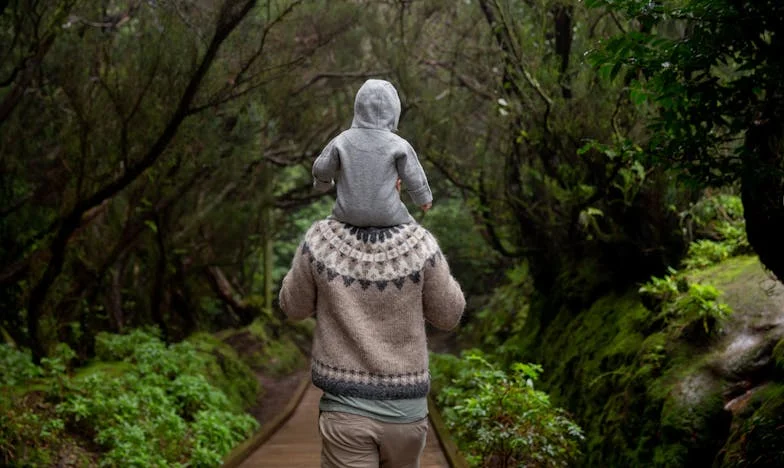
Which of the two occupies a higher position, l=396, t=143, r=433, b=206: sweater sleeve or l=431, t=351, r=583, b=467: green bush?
l=396, t=143, r=433, b=206: sweater sleeve

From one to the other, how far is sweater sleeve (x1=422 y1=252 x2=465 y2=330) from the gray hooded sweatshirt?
8.6 inches

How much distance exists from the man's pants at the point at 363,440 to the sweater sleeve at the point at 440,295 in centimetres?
41

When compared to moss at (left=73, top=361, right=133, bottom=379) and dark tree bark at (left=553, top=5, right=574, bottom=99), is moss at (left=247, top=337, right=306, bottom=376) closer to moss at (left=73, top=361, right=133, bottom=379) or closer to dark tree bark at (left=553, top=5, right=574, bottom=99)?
moss at (left=73, top=361, right=133, bottom=379)

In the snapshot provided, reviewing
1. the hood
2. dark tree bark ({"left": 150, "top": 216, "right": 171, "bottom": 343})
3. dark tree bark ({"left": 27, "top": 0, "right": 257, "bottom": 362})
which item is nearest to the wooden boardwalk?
dark tree bark ({"left": 27, "top": 0, "right": 257, "bottom": 362})

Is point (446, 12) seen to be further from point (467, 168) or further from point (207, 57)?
point (207, 57)

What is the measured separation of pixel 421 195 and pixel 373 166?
23cm

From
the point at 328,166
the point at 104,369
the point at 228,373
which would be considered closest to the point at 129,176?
the point at 104,369

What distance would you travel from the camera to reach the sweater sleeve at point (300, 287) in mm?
3291

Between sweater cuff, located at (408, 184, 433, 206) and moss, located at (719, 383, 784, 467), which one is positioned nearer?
sweater cuff, located at (408, 184, 433, 206)

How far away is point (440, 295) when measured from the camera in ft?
10.8

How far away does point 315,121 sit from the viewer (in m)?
14.3

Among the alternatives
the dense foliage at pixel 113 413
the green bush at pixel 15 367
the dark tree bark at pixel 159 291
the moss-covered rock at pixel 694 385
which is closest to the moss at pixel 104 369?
the dense foliage at pixel 113 413

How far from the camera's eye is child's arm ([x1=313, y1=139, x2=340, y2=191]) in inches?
132

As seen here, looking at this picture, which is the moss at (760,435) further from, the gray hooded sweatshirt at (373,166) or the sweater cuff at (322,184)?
the sweater cuff at (322,184)
